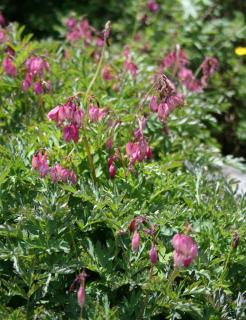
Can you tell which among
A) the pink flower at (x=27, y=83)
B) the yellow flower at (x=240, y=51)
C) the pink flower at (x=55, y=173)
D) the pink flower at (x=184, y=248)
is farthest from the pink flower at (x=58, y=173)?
the yellow flower at (x=240, y=51)

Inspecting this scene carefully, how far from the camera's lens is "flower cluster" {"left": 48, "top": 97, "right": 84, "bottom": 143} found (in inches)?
99.2

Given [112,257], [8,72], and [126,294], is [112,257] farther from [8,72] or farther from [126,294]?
[8,72]

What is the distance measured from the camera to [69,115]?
99.4 inches

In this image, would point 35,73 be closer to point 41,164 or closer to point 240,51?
point 41,164

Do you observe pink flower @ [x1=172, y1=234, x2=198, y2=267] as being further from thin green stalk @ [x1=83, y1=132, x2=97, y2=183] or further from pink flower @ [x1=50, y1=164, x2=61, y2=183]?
thin green stalk @ [x1=83, y1=132, x2=97, y2=183]

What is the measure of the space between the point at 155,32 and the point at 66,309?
320 cm

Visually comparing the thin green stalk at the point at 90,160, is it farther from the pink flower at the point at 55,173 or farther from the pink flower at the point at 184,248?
the pink flower at the point at 184,248

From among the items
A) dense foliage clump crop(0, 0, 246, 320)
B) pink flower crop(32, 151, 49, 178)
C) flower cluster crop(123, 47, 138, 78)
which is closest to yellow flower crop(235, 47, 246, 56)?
flower cluster crop(123, 47, 138, 78)

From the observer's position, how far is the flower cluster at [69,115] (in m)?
2.52

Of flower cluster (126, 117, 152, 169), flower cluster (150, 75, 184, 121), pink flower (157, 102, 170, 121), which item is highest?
flower cluster (150, 75, 184, 121)

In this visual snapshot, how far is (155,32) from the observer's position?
16.9 ft

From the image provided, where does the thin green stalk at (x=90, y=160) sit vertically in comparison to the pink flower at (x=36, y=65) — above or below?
below

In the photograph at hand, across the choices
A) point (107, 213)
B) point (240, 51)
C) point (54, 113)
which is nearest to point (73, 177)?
point (107, 213)

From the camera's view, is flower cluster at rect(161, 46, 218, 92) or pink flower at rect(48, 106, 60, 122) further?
flower cluster at rect(161, 46, 218, 92)
